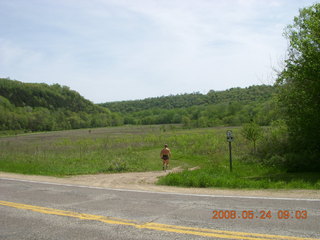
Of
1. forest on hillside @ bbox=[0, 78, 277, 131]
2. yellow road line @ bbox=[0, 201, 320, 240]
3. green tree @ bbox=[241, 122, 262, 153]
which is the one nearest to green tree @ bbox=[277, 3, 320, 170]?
green tree @ bbox=[241, 122, 262, 153]

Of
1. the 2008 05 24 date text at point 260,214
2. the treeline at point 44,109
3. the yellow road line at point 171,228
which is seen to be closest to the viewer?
the yellow road line at point 171,228

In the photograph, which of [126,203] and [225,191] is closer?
[126,203]

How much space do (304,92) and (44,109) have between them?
151 m

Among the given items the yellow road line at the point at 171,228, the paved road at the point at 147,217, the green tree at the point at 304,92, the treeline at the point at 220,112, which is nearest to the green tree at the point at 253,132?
the green tree at the point at 304,92

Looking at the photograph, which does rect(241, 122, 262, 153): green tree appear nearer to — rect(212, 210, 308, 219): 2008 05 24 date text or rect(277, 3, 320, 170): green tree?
rect(277, 3, 320, 170): green tree

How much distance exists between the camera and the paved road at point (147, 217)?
19.0 ft

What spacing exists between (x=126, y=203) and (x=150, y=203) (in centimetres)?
67

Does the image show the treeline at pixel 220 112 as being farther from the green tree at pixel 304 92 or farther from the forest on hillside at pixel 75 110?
the green tree at pixel 304 92

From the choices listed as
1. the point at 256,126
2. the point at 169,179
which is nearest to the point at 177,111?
the point at 256,126

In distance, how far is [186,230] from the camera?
5969 mm

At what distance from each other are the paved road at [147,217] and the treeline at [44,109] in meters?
111

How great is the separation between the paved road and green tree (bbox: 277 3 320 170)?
35.6 ft

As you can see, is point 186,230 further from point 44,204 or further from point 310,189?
point 310,189

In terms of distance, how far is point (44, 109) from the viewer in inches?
6014
